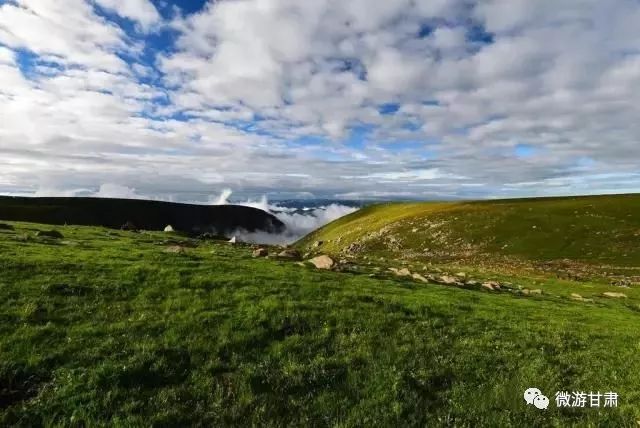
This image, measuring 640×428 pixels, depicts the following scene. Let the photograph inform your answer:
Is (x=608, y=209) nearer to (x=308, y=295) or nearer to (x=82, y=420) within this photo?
(x=308, y=295)

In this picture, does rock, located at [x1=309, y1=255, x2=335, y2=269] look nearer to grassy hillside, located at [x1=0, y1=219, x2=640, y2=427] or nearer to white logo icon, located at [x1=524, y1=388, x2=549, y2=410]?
grassy hillside, located at [x1=0, y1=219, x2=640, y2=427]

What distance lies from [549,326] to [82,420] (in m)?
22.1

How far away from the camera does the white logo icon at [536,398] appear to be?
1341 centimetres

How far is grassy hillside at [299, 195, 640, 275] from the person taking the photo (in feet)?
263

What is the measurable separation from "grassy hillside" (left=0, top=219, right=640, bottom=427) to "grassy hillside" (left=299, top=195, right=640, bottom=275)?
199 feet

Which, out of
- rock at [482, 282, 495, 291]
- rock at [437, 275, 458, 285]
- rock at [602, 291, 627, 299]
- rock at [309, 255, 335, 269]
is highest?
rock at [309, 255, 335, 269]

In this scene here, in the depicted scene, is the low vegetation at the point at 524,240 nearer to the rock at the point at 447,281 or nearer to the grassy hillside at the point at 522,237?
the grassy hillside at the point at 522,237

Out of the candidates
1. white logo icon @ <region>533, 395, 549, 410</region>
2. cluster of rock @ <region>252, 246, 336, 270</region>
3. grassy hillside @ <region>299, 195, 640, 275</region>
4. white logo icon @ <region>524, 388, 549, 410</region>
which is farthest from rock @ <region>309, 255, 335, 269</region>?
grassy hillside @ <region>299, 195, 640, 275</region>

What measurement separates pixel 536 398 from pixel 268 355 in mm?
8818

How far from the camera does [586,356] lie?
18406 millimetres

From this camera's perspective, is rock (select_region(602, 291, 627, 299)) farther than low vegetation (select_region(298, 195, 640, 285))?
No

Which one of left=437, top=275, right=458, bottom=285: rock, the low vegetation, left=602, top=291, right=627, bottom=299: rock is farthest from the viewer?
the low vegetation

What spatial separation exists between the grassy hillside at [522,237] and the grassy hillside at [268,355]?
199 ft

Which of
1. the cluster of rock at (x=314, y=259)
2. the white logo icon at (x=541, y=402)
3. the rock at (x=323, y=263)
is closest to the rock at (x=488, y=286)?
the cluster of rock at (x=314, y=259)
